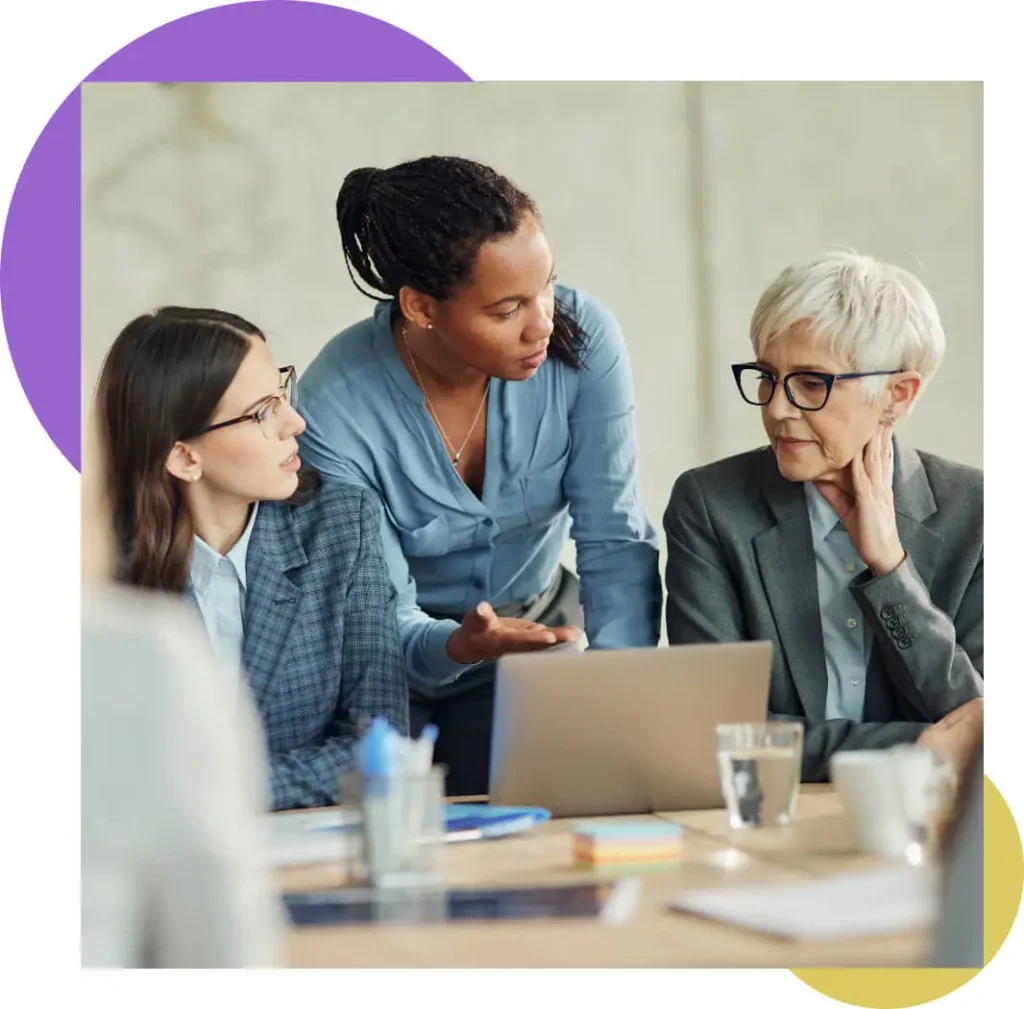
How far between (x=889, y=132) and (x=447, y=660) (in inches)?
41.6

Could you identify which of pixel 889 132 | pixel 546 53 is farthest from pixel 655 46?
pixel 889 132

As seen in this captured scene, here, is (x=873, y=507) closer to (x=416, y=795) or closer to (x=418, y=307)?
(x=418, y=307)

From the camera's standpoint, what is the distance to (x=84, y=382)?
2.38 metres

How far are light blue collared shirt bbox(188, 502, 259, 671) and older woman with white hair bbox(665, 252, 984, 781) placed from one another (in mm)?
650

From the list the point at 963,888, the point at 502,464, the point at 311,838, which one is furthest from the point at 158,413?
the point at 963,888

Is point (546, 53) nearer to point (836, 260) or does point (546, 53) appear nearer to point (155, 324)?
point (836, 260)

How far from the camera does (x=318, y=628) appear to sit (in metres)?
2.32

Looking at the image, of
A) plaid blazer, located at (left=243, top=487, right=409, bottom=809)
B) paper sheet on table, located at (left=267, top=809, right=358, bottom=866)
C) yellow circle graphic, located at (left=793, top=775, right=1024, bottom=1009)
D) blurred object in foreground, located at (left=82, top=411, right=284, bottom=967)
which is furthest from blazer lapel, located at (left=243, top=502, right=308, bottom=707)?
blurred object in foreground, located at (left=82, top=411, right=284, bottom=967)

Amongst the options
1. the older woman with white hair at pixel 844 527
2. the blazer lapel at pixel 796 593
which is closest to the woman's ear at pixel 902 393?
the older woman with white hair at pixel 844 527

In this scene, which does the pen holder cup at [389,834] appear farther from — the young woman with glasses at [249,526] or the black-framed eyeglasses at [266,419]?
the black-framed eyeglasses at [266,419]

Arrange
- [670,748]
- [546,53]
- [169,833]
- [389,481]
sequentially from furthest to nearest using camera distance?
[389,481] → [546,53] → [670,748] → [169,833]

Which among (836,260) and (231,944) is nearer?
(231,944)

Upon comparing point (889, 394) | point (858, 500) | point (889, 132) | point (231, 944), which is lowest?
point (231, 944)

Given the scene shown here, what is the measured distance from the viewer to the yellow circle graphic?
1.73 metres
